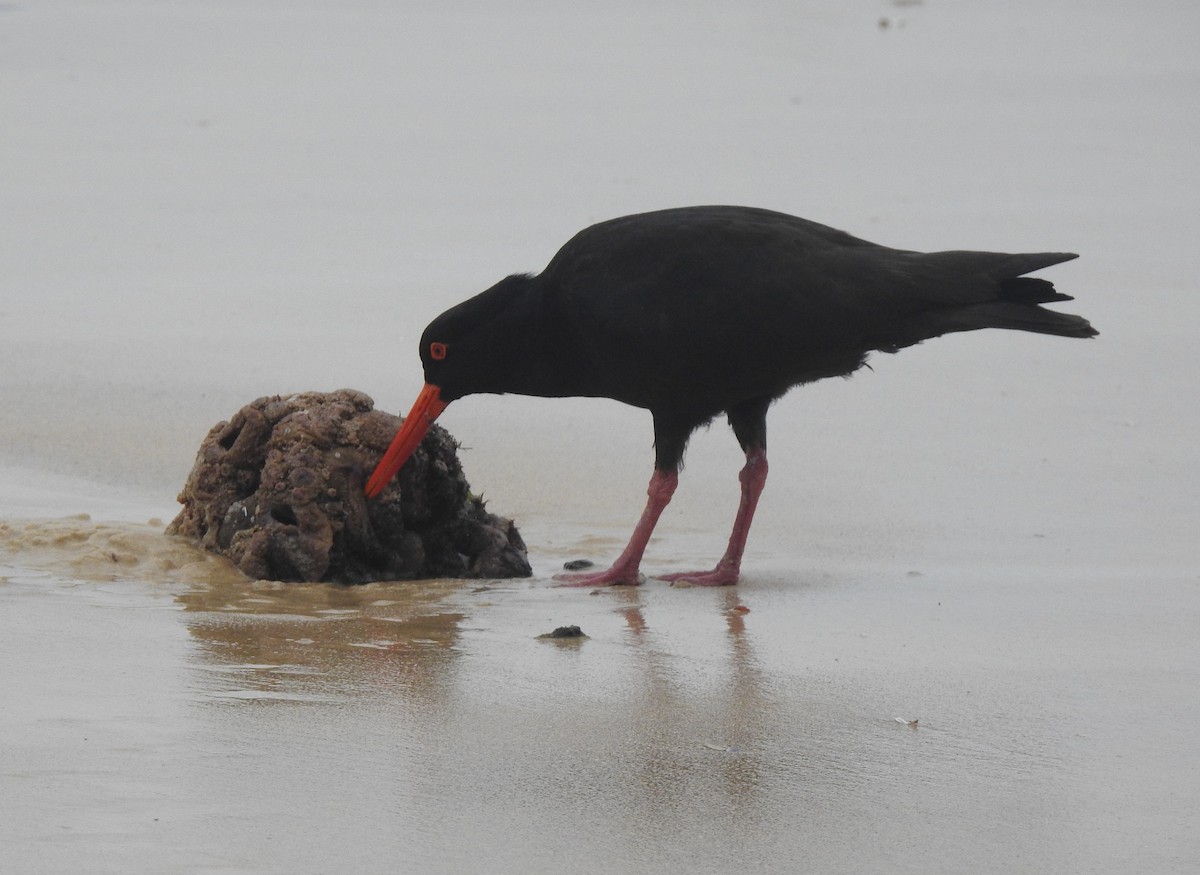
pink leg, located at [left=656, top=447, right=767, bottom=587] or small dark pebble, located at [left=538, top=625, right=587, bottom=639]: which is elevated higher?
pink leg, located at [left=656, top=447, right=767, bottom=587]

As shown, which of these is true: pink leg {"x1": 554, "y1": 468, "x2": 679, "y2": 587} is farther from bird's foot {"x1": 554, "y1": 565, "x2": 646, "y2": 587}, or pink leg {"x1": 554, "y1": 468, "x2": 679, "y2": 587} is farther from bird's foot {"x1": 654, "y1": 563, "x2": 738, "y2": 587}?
bird's foot {"x1": 654, "y1": 563, "x2": 738, "y2": 587}

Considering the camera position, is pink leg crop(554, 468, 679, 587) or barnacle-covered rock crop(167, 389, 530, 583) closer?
barnacle-covered rock crop(167, 389, 530, 583)

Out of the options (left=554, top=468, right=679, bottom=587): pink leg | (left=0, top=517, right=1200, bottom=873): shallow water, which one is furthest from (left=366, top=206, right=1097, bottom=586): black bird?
(left=0, top=517, right=1200, bottom=873): shallow water

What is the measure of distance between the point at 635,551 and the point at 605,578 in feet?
0.54

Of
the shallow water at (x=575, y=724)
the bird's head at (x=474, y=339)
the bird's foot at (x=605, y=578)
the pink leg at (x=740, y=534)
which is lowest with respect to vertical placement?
A: the shallow water at (x=575, y=724)

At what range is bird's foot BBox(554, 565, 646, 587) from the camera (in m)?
5.46

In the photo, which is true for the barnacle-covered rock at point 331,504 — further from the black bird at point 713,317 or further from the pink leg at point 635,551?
the pink leg at point 635,551

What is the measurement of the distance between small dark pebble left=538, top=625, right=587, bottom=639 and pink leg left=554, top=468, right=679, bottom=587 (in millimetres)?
879

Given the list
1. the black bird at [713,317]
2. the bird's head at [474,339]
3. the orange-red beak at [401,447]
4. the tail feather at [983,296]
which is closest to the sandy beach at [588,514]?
the orange-red beak at [401,447]

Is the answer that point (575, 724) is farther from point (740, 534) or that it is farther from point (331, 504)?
point (740, 534)

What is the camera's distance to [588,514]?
21.4 ft

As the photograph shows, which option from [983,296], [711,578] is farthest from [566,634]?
[983,296]

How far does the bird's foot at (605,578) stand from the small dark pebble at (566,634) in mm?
879

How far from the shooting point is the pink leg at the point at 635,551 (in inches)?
216
